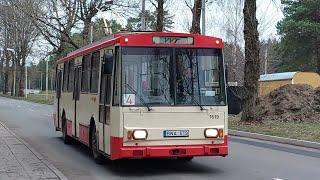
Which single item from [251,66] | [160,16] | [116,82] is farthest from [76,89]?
[160,16]

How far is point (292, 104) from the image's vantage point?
97.9 feet

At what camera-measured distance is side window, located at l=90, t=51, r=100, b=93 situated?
13.7m

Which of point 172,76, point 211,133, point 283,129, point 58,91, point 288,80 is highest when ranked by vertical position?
point 288,80

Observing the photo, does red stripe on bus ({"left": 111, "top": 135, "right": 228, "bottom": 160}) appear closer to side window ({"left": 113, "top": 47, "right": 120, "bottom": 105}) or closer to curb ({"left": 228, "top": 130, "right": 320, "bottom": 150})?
side window ({"left": 113, "top": 47, "right": 120, "bottom": 105})

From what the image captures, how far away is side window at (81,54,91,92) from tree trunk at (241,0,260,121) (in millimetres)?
12683

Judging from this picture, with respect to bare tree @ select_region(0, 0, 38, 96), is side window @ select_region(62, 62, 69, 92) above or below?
below

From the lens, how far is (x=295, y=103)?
1174 inches

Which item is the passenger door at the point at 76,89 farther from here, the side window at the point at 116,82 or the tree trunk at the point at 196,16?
the tree trunk at the point at 196,16

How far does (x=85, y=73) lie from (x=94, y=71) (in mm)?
1265

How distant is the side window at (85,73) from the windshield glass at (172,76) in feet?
10.1

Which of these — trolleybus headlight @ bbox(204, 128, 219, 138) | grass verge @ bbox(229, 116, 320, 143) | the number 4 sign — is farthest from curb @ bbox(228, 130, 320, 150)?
the number 4 sign

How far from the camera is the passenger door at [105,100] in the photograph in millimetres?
12266

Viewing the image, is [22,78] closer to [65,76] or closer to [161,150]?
[65,76]

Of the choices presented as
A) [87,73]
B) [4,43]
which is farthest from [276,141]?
[4,43]
